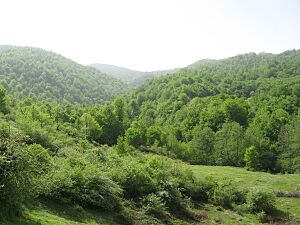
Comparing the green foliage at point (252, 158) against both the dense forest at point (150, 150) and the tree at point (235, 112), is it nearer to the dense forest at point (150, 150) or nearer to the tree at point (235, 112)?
the dense forest at point (150, 150)

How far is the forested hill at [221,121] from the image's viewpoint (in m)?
83.9

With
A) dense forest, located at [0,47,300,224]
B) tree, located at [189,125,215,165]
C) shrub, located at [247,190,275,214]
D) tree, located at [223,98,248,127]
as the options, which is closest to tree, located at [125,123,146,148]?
dense forest, located at [0,47,300,224]

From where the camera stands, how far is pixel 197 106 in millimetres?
132375

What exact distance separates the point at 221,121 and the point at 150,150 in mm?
36469

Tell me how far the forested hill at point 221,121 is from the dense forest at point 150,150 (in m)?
0.31

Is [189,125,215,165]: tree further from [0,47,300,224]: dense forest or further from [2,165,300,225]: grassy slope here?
[2,165,300,225]: grassy slope

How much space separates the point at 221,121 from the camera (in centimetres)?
11394

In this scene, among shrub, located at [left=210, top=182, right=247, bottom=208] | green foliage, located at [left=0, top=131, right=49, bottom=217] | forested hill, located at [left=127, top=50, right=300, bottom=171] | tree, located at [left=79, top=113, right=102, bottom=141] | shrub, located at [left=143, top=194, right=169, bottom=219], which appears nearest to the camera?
green foliage, located at [left=0, top=131, right=49, bottom=217]

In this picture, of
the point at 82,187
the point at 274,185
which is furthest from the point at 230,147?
the point at 82,187

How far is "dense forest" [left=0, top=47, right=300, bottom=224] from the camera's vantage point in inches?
1097

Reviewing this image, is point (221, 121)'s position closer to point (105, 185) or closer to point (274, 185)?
point (274, 185)

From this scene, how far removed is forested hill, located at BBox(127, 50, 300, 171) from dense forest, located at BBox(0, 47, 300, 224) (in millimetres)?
309

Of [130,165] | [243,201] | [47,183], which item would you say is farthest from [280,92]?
[47,183]

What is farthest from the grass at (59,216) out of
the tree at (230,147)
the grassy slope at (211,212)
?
the tree at (230,147)
